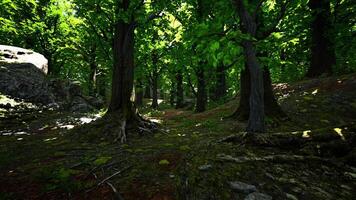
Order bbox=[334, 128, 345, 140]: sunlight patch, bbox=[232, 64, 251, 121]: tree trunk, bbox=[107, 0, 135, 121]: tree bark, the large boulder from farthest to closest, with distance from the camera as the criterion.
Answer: the large boulder, bbox=[232, 64, 251, 121]: tree trunk, bbox=[107, 0, 135, 121]: tree bark, bbox=[334, 128, 345, 140]: sunlight patch

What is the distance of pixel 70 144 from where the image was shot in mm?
7645

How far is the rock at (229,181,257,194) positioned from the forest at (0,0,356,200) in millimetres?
16

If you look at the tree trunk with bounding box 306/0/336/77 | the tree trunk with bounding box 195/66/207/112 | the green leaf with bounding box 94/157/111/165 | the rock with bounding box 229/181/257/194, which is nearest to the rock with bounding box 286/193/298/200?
the rock with bounding box 229/181/257/194

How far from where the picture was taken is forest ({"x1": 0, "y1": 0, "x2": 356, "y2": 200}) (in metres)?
3.80

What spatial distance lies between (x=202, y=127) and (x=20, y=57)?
16192 mm

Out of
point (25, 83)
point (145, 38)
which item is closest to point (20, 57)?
point (25, 83)

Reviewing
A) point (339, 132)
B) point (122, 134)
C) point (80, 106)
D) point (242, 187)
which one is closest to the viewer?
point (242, 187)

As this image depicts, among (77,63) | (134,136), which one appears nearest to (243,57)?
(134,136)

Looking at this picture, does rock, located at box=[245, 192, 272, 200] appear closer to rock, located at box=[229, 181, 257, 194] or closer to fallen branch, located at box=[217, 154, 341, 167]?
rock, located at box=[229, 181, 257, 194]

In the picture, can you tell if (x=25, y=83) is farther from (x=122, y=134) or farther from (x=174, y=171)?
(x=174, y=171)

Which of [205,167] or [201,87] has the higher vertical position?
[201,87]

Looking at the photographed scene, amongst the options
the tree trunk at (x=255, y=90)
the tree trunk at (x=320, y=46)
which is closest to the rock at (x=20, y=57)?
the tree trunk at (x=255, y=90)

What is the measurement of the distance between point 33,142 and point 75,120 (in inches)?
184

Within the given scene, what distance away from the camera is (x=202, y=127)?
10.6 m
